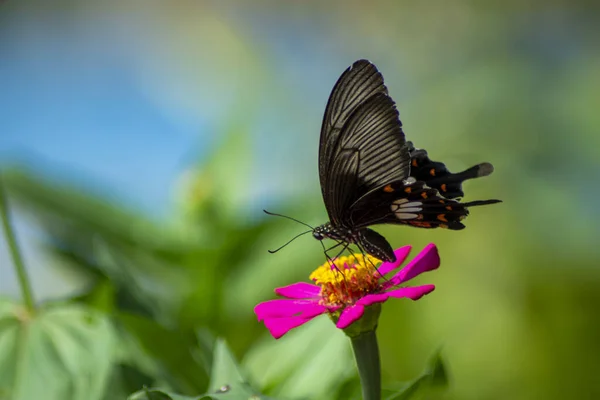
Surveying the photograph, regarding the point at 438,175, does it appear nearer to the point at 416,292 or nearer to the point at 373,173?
the point at 373,173

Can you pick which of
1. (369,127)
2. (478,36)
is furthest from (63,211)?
(478,36)

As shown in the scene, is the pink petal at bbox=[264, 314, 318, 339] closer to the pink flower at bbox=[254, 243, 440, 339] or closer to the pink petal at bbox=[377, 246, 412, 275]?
the pink flower at bbox=[254, 243, 440, 339]

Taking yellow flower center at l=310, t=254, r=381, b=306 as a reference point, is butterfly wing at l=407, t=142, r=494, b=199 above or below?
above

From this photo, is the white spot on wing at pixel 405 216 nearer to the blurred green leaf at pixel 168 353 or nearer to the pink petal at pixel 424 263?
the pink petal at pixel 424 263

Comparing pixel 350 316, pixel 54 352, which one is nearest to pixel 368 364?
pixel 350 316

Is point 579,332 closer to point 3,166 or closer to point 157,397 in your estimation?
point 157,397

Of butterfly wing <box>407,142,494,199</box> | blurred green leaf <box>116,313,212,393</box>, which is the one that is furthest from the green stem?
butterfly wing <box>407,142,494,199</box>
